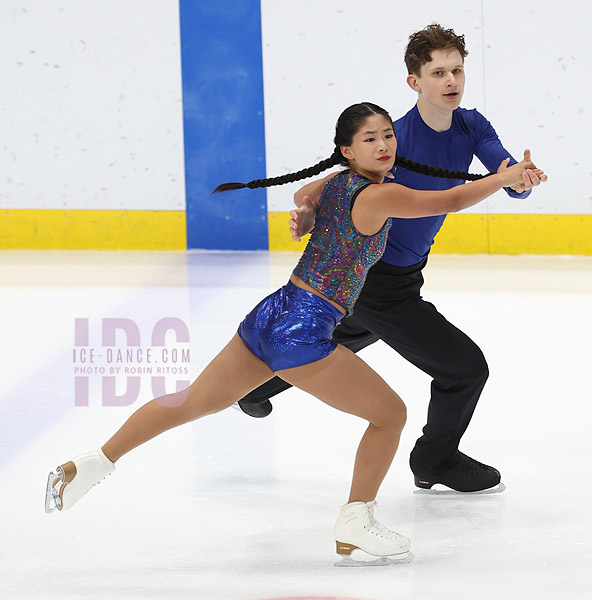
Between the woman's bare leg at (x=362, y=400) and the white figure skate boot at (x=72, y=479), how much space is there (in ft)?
1.75

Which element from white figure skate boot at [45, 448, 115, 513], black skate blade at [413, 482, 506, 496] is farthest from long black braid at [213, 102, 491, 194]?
black skate blade at [413, 482, 506, 496]

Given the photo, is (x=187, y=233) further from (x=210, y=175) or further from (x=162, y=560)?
(x=162, y=560)

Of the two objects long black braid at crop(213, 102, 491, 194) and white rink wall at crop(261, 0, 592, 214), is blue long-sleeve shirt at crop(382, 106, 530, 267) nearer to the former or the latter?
long black braid at crop(213, 102, 491, 194)

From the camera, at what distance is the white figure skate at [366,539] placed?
2.73 meters

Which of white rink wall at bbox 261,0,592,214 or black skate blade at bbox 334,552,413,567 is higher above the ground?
white rink wall at bbox 261,0,592,214

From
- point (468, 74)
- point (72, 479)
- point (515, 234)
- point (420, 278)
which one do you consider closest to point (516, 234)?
point (515, 234)

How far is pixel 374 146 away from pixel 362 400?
630 mm

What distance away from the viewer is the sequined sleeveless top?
271cm

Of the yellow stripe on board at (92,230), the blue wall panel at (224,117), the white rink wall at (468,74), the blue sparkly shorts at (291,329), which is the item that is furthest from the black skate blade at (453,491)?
the yellow stripe on board at (92,230)

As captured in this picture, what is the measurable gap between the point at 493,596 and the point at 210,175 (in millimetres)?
5528

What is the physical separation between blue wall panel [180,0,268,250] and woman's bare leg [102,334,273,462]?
16.2 ft

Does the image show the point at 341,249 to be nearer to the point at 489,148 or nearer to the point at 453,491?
the point at 489,148

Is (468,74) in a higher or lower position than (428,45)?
higher

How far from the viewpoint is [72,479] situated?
2.74 meters
